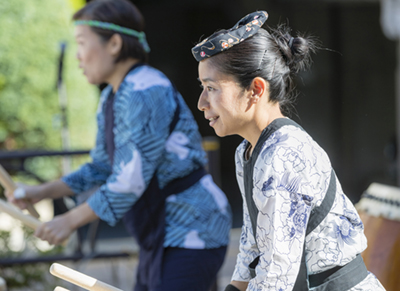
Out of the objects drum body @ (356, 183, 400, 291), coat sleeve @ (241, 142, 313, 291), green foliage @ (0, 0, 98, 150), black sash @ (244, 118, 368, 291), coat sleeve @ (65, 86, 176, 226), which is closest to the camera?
coat sleeve @ (241, 142, 313, 291)

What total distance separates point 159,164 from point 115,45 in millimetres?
544

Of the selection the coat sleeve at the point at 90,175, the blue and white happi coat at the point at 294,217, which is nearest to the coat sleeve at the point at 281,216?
the blue and white happi coat at the point at 294,217

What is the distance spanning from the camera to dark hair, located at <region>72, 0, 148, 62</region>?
2.15 m

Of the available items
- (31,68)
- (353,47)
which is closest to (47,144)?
(31,68)

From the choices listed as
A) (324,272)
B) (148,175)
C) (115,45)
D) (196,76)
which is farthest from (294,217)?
(196,76)

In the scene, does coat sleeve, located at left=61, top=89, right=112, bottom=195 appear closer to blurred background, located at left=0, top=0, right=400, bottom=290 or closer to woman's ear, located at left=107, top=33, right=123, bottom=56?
woman's ear, located at left=107, top=33, right=123, bottom=56

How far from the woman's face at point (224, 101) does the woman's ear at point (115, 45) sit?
2.78 feet

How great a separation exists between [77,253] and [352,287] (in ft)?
8.53

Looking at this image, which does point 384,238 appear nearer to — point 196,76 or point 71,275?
point 71,275

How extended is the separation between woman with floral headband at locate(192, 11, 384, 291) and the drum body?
78 cm

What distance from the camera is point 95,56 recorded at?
7.02ft

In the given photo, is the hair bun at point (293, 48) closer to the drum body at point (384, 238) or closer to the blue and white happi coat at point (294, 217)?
the blue and white happi coat at point (294, 217)

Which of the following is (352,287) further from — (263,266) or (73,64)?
(73,64)

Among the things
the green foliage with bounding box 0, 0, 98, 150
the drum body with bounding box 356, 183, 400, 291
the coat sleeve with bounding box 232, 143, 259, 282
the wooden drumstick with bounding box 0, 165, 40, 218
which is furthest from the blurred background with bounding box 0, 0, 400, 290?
the coat sleeve with bounding box 232, 143, 259, 282
